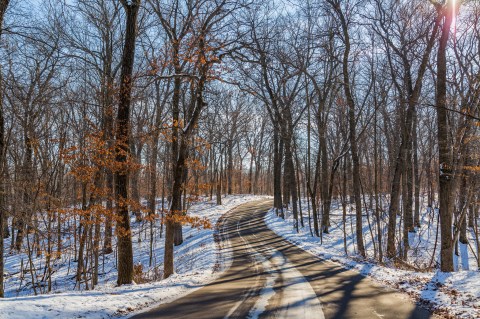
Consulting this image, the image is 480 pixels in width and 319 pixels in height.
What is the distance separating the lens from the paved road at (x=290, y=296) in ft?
20.6

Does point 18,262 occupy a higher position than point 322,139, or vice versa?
point 322,139

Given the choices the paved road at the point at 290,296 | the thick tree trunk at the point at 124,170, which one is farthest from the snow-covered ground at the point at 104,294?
the thick tree trunk at the point at 124,170

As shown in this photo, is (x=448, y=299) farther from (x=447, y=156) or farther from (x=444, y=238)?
(x=447, y=156)

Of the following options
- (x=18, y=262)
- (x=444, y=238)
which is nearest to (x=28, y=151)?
(x=18, y=262)

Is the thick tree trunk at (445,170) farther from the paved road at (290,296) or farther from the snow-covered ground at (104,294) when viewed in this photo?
the snow-covered ground at (104,294)

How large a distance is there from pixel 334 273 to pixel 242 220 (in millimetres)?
19952

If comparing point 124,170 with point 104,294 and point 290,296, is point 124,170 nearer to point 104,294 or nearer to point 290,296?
point 104,294

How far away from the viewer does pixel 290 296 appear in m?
7.70

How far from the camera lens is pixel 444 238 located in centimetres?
1036

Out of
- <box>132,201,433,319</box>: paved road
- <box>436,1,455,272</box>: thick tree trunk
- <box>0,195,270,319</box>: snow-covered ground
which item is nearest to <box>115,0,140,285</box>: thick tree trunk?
<box>0,195,270,319</box>: snow-covered ground

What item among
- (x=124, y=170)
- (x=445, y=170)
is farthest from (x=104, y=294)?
(x=445, y=170)

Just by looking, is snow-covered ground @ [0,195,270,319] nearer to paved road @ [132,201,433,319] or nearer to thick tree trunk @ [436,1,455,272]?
paved road @ [132,201,433,319]

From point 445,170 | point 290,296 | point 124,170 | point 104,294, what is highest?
point 124,170

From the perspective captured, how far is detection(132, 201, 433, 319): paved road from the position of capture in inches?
247
